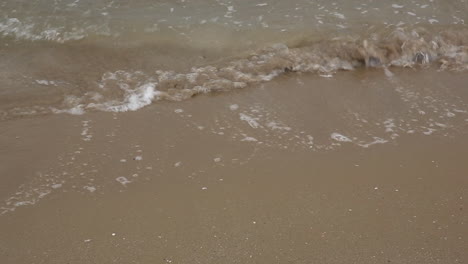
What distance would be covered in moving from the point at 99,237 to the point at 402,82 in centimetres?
349

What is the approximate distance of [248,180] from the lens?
3.84 meters

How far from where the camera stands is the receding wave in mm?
5039

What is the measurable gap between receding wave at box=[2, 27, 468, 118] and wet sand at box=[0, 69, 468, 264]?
208 mm

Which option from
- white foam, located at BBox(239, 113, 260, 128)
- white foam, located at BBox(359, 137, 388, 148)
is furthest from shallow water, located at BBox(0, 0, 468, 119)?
white foam, located at BBox(359, 137, 388, 148)

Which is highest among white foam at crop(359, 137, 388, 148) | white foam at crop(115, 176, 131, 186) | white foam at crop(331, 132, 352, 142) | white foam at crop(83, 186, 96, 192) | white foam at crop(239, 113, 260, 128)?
white foam at crop(331, 132, 352, 142)

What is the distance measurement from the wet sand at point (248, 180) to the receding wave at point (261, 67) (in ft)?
0.68

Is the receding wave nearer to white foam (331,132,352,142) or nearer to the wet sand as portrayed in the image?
the wet sand

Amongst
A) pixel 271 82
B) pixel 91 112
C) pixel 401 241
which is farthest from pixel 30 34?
pixel 401 241

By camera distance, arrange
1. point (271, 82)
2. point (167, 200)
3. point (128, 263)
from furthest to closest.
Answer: point (271, 82) → point (167, 200) → point (128, 263)

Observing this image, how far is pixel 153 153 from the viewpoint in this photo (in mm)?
4176

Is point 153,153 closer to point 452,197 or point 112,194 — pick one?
point 112,194

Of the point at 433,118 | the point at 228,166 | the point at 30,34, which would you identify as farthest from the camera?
the point at 30,34

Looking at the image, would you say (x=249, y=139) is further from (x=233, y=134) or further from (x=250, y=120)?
(x=250, y=120)

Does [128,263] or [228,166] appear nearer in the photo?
[128,263]
